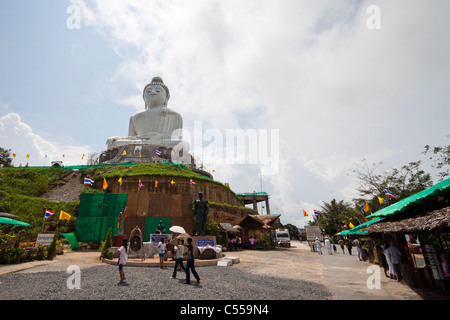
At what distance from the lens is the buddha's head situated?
3826 centimetres

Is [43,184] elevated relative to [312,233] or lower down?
elevated

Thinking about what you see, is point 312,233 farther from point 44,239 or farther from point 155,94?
point 155,94

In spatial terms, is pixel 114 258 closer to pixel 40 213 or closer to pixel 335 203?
pixel 40 213

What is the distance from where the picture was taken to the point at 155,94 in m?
38.2

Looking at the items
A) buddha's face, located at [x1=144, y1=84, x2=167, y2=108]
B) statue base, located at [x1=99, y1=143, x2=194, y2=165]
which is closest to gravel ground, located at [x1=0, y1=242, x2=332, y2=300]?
statue base, located at [x1=99, y1=143, x2=194, y2=165]

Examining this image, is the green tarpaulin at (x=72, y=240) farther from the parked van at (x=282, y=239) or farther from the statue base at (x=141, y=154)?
the parked van at (x=282, y=239)

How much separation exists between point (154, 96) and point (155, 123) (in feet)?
17.5

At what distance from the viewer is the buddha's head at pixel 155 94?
38.3 m

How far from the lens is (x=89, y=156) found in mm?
33719

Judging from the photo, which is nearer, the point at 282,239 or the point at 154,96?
the point at 282,239

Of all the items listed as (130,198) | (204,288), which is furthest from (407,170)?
(130,198)

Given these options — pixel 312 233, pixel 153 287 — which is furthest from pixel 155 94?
pixel 153 287

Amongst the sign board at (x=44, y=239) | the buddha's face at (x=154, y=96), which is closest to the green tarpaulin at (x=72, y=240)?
the sign board at (x=44, y=239)
